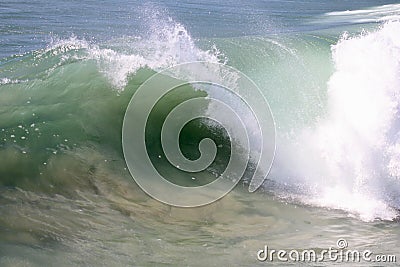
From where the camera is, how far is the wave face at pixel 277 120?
6.65 meters

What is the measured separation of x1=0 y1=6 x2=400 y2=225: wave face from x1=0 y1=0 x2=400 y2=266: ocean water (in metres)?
0.02

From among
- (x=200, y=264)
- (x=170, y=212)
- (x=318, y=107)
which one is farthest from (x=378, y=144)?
(x=200, y=264)

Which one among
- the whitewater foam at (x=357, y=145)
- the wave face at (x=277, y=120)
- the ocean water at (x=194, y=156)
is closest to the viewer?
the ocean water at (x=194, y=156)

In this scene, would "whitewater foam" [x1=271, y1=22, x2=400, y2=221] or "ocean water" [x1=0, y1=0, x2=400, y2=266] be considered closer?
Result: "ocean water" [x1=0, y1=0, x2=400, y2=266]

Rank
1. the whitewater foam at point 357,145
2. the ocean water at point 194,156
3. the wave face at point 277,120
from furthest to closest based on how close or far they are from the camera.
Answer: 1. the whitewater foam at point 357,145
2. the wave face at point 277,120
3. the ocean water at point 194,156

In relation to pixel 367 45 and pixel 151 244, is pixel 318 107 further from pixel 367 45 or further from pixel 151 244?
pixel 151 244

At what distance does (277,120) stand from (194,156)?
1703mm

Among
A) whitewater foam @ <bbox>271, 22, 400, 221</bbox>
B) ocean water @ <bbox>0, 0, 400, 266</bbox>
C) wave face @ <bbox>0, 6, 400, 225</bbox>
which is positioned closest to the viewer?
ocean water @ <bbox>0, 0, 400, 266</bbox>

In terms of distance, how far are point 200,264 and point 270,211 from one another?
67.8 inches

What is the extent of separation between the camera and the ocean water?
5.09 metres

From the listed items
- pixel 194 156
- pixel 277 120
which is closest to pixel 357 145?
pixel 277 120

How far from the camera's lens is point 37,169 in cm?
632

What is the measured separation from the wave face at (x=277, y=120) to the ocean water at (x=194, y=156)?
0.02 meters

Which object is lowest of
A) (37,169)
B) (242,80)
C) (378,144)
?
(37,169)
